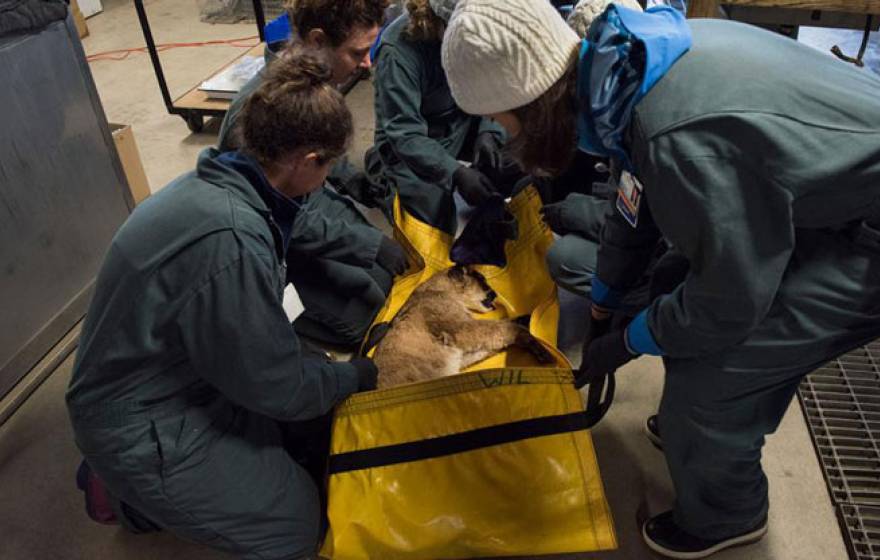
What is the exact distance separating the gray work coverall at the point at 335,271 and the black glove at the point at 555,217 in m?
0.61

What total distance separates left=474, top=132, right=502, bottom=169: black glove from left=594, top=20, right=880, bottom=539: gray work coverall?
1415 millimetres

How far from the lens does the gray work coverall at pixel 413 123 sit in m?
2.42

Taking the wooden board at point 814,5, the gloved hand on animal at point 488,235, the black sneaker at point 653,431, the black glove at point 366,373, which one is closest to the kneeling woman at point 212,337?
the black glove at point 366,373

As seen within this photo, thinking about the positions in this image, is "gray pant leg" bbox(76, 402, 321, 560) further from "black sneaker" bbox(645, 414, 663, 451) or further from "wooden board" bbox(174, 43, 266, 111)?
"wooden board" bbox(174, 43, 266, 111)

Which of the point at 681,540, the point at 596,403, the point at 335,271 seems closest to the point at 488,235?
the point at 335,271

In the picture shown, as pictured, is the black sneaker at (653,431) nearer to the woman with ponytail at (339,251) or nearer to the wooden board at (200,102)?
the woman with ponytail at (339,251)

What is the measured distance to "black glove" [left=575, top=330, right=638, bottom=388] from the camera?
1580 millimetres

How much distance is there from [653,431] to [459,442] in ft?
2.36

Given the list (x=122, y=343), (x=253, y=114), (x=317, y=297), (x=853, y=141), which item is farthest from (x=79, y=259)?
(x=853, y=141)

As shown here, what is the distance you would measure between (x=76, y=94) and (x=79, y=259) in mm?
616

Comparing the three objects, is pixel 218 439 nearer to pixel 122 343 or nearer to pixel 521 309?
pixel 122 343

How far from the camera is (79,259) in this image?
250 centimetres

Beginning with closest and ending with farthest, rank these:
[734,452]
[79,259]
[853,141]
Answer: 1. [853,141]
2. [734,452]
3. [79,259]

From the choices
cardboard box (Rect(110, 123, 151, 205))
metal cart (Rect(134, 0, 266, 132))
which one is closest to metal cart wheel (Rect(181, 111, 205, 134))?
metal cart (Rect(134, 0, 266, 132))
